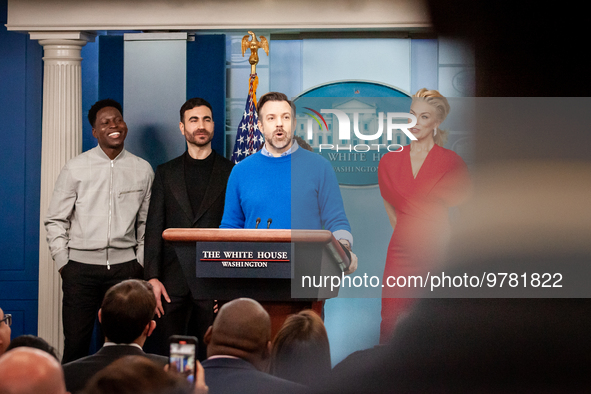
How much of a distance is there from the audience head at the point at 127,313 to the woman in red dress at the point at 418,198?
77 cm

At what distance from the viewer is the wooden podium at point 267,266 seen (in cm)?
213

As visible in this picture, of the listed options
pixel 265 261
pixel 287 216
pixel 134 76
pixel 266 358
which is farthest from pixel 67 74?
pixel 266 358

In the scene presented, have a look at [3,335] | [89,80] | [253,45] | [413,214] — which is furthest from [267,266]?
[89,80]

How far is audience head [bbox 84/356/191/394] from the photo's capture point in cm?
123

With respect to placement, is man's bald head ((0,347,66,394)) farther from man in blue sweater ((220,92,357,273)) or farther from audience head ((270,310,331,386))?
man in blue sweater ((220,92,357,273))

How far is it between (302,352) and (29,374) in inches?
33.1

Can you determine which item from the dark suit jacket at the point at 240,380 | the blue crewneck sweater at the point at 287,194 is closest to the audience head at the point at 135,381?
the dark suit jacket at the point at 240,380

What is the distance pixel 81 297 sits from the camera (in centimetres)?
367

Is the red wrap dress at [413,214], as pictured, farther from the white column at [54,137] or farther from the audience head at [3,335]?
the white column at [54,137]

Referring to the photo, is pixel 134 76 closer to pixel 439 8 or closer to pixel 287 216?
pixel 287 216

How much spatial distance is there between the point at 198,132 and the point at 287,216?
134 cm

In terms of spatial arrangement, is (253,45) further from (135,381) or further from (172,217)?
(135,381)

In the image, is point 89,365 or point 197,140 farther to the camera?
point 197,140

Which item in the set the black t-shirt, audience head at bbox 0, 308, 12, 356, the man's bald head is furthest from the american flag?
the man's bald head
